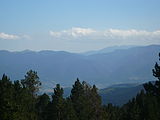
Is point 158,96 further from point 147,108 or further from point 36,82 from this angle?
point 36,82

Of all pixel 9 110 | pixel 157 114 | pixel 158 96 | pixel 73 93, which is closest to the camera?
pixel 9 110

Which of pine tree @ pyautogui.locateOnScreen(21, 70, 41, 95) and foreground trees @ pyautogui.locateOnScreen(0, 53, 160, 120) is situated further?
pine tree @ pyautogui.locateOnScreen(21, 70, 41, 95)

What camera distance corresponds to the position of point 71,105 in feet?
211

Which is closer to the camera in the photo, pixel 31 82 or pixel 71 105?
pixel 71 105

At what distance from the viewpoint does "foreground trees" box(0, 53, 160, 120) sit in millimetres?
46688

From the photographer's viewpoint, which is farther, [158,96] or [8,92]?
[158,96]

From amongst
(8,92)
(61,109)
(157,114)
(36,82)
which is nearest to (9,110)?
(8,92)

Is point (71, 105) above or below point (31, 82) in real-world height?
below

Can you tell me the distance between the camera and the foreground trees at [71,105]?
46688 millimetres

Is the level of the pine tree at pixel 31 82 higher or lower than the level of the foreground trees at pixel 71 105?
higher

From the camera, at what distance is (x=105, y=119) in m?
68.8

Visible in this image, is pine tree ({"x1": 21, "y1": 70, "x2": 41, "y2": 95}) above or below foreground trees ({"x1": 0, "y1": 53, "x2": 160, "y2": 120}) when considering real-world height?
above

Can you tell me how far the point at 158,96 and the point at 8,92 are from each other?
25.0 metres

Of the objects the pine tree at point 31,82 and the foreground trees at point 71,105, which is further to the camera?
the pine tree at point 31,82
